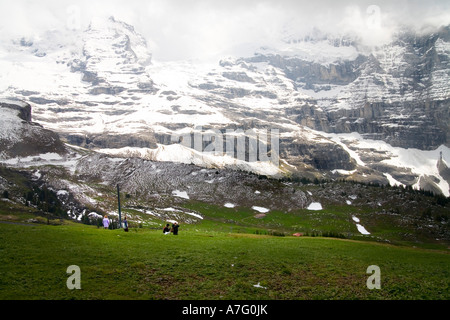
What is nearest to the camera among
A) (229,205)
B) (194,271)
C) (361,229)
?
(194,271)

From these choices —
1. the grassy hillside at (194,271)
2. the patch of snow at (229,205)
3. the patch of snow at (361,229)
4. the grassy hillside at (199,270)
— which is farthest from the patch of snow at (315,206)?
the grassy hillside at (194,271)

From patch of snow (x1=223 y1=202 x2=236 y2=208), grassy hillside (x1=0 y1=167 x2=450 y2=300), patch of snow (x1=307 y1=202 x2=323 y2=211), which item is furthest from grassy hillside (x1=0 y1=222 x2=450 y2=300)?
patch of snow (x1=223 y1=202 x2=236 y2=208)

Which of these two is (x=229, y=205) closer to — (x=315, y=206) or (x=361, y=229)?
(x=315, y=206)

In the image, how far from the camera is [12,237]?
3591 centimetres

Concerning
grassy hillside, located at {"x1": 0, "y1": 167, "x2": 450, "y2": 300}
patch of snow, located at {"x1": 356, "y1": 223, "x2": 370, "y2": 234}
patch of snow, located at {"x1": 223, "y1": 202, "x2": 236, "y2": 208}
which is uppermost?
grassy hillside, located at {"x1": 0, "y1": 167, "x2": 450, "y2": 300}

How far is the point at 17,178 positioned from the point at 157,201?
7432 centimetres

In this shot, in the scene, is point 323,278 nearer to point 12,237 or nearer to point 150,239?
point 150,239

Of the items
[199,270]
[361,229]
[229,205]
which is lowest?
[361,229]

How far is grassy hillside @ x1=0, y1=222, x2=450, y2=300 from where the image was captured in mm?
24594

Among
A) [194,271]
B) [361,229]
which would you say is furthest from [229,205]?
[194,271]

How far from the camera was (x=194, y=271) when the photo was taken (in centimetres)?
2939

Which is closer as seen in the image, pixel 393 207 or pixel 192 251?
pixel 192 251

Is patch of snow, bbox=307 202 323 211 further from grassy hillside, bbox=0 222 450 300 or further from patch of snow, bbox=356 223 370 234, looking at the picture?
grassy hillside, bbox=0 222 450 300
